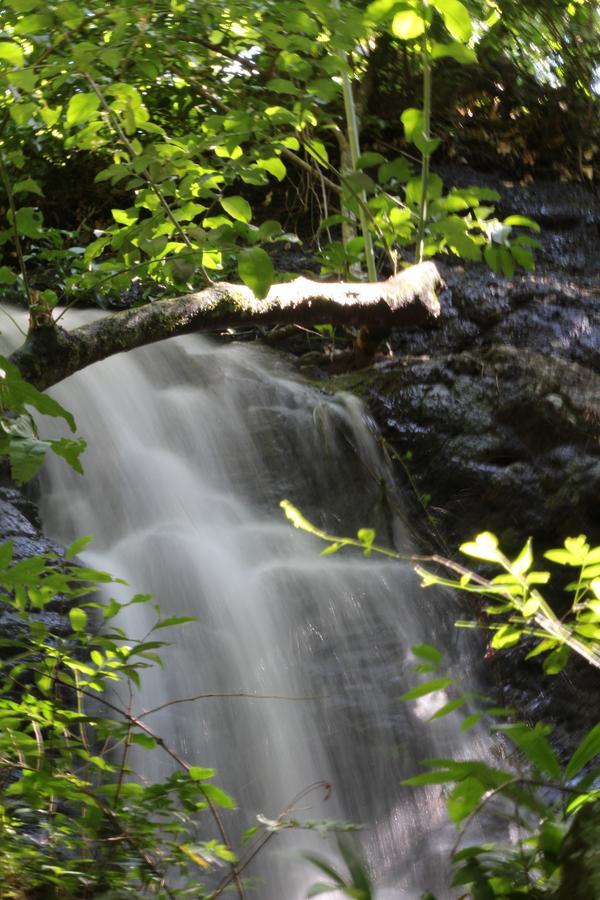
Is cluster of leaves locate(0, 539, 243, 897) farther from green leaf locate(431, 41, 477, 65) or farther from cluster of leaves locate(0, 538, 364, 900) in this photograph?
green leaf locate(431, 41, 477, 65)

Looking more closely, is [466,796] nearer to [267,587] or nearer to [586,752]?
[586,752]

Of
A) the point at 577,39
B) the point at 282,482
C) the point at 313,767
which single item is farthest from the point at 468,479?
the point at 577,39

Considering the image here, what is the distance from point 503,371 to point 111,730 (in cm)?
356

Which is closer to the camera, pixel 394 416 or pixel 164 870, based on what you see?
pixel 164 870

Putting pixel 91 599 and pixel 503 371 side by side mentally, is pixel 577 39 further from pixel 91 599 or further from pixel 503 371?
pixel 91 599

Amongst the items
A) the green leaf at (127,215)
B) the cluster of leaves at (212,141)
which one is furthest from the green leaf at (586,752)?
the green leaf at (127,215)

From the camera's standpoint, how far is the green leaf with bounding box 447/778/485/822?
104cm

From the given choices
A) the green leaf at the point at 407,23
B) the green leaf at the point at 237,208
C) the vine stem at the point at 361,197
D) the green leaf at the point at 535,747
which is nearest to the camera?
the green leaf at the point at 535,747

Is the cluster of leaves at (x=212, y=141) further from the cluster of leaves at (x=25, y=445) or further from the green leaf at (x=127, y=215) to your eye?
the cluster of leaves at (x=25, y=445)

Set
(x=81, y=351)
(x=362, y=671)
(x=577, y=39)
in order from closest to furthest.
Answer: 1. (x=81, y=351)
2. (x=362, y=671)
3. (x=577, y=39)

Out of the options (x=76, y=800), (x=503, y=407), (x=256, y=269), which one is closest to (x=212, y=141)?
(x=256, y=269)

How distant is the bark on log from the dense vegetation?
0.36 feet

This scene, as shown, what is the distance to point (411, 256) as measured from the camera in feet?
20.8

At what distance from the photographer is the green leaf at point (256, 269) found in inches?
89.1
